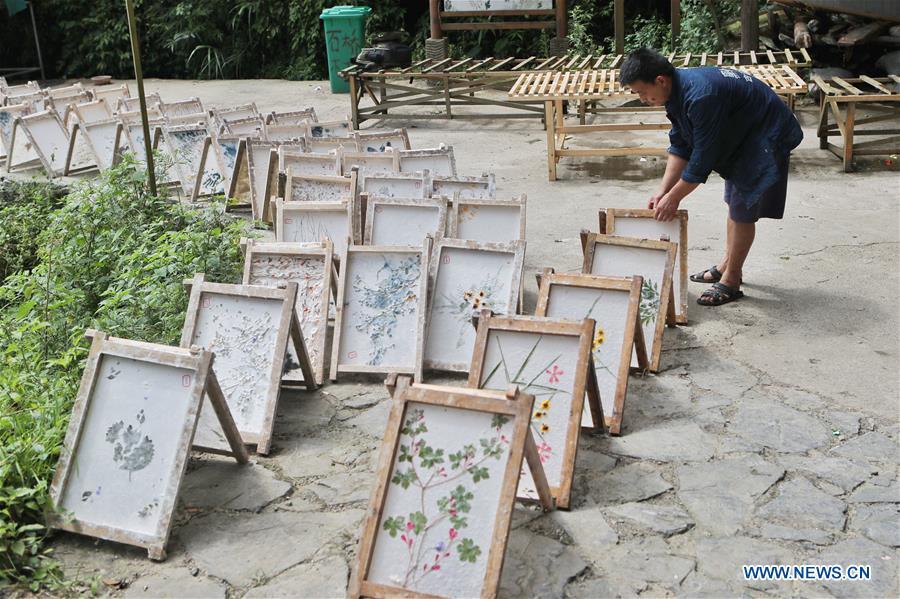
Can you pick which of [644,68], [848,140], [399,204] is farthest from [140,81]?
[848,140]

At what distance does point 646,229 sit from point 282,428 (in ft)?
7.69

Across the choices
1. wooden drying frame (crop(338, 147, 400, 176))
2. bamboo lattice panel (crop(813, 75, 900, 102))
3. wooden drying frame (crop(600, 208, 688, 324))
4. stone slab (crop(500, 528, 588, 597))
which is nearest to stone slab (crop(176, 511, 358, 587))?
stone slab (crop(500, 528, 588, 597))

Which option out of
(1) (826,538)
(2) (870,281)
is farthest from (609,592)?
(2) (870,281)

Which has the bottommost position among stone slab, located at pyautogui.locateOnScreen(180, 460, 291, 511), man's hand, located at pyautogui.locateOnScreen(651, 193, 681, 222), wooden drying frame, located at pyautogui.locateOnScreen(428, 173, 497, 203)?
stone slab, located at pyautogui.locateOnScreen(180, 460, 291, 511)

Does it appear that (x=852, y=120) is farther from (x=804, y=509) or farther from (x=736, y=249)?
(x=804, y=509)

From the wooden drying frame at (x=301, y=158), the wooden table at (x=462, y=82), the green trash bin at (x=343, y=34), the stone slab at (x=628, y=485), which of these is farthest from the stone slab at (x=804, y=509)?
the green trash bin at (x=343, y=34)

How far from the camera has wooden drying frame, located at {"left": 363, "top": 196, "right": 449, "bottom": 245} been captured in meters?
5.44

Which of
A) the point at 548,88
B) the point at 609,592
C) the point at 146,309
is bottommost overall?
the point at 609,592

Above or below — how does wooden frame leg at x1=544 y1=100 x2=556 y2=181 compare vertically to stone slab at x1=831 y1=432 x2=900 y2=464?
above

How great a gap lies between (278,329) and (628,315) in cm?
156

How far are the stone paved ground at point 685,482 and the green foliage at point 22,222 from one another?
3742 mm

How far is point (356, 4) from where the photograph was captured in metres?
15.8

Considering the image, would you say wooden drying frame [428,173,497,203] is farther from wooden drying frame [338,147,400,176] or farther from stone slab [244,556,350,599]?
stone slab [244,556,350,599]

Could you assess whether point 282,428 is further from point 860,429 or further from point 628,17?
point 628,17
